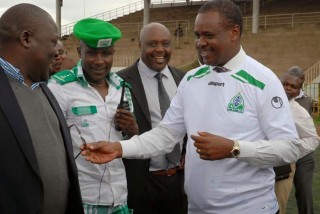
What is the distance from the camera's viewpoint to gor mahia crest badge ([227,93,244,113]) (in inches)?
101

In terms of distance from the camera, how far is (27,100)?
2.14 metres

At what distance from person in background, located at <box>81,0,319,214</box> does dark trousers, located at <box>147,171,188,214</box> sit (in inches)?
33.1

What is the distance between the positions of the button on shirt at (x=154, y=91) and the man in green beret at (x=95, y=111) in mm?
524

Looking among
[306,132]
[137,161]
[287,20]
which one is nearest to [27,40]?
[137,161]

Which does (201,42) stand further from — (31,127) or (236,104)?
(31,127)

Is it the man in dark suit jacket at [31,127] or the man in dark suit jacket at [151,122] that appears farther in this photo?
the man in dark suit jacket at [151,122]

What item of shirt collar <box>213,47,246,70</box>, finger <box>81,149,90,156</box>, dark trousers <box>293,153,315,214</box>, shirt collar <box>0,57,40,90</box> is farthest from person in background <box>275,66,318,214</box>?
shirt collar <box>0,57,40,90</box>

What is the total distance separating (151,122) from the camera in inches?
142

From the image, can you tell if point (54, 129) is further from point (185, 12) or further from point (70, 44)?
point (185, 12)

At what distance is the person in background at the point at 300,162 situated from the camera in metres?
4.48

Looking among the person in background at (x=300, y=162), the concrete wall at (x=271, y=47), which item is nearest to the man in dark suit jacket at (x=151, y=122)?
the person in background at (x=300, y=162)

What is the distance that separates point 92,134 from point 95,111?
0.14 m

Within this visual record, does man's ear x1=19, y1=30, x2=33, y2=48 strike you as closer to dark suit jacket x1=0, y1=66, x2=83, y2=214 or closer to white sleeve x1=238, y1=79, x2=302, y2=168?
dark suit jacket x1=0, y1=66, x2=83, y2=214

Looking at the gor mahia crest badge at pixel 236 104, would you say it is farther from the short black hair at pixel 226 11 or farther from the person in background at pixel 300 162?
the person in background at pixel 300 162
